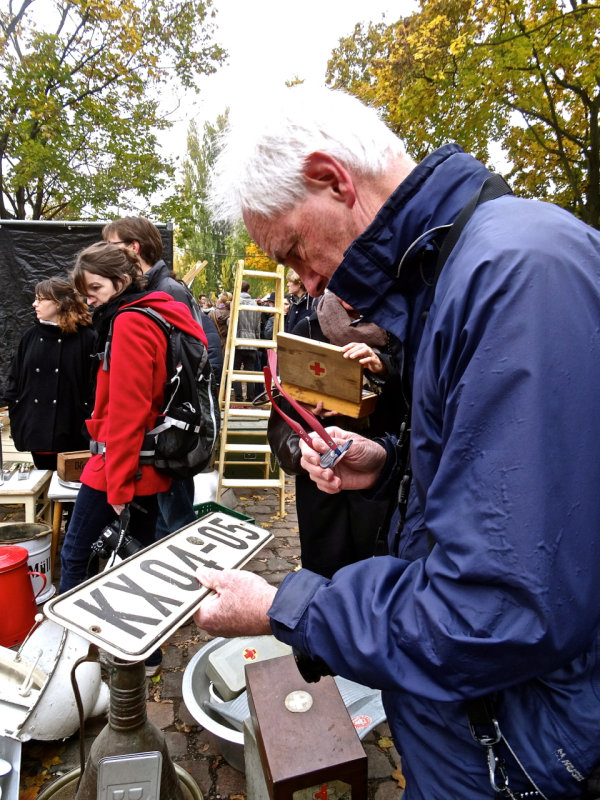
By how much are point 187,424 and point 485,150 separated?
35.2ft

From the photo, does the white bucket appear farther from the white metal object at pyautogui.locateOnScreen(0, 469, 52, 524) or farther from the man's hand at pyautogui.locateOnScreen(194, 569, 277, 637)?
the man's hand at pyautogui.locateOnScreen(194, 569, 277, 637)

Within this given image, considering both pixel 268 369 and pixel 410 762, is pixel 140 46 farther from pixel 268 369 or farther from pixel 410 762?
pixel 410 762

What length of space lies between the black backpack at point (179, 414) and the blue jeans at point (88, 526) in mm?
270

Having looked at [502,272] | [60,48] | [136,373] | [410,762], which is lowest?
[410,762]

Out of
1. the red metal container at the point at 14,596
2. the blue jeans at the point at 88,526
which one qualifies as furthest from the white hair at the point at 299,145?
the red metal container at the point at 14,596

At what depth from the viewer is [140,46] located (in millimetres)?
11336

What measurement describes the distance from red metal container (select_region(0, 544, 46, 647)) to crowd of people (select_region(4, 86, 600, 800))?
89.0 inches

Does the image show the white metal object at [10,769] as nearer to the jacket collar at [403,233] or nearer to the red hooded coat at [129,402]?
the red hooded coat at [129,402]

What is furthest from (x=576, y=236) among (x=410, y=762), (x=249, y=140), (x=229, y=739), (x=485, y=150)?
(x=485, y=150)

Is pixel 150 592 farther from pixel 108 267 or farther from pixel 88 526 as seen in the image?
pixel 108 267

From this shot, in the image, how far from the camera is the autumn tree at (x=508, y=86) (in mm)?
7340

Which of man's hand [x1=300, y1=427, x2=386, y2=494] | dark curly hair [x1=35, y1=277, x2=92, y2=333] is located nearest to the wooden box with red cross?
man's hand [x1=300, y1=427, x2=386, y2=494]

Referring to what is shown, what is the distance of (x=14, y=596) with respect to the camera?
3.02 meters

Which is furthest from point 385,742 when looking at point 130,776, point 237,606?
point 237,606
